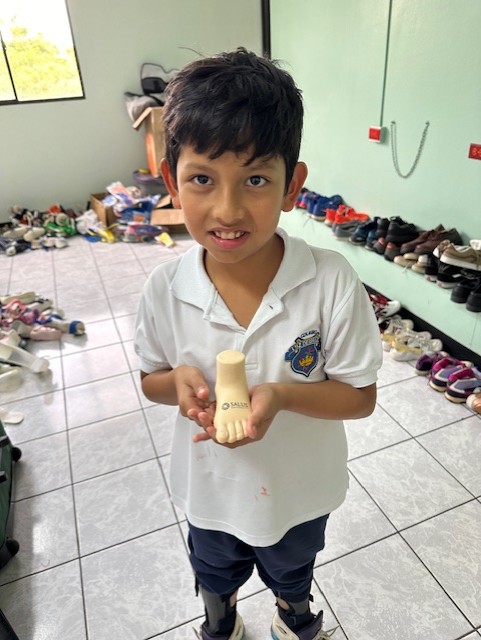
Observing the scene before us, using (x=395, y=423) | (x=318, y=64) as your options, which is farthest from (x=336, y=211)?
(x=395, y=423)

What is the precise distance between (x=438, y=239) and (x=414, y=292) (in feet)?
0.91

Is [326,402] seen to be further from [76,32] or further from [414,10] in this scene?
[76,32]

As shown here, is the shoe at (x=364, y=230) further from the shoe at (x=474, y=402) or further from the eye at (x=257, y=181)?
the eye at (x=257, y=181)

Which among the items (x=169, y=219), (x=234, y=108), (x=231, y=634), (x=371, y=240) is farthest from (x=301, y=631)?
(x=169, y=219)

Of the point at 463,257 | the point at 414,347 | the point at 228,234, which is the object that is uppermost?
the point at 228,234

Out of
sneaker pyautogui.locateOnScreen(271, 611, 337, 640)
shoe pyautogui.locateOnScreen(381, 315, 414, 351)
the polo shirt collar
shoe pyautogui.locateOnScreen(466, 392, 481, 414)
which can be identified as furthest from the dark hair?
shoe pyautogui.locateOnScreen(381, 315, 414, 351)

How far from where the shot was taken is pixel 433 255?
2246 millimetres

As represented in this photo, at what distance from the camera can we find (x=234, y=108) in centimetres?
57

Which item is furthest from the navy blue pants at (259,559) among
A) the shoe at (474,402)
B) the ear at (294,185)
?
the shoe at (474,402)

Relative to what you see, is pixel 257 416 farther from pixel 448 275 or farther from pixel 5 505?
pixel 448 275

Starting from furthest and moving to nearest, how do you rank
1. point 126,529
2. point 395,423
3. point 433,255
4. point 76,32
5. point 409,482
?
point 76,32, point 433,255, point 395,423, point 409,482, point 126,529

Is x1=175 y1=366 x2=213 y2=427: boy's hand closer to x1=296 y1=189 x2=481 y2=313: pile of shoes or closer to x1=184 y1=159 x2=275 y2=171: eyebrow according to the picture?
x1=184 y1=159 x2=275 y2=171: eyebrow

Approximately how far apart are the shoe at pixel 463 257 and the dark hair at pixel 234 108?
5.45ft

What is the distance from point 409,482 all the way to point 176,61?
403 centimetres
